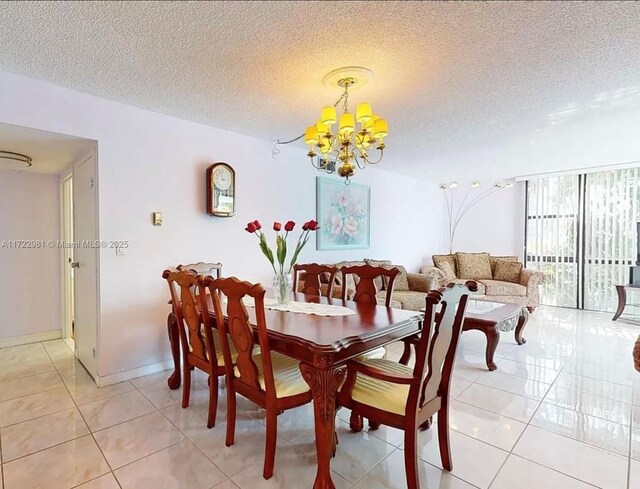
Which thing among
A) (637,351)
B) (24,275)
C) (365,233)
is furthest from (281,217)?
(637,351)

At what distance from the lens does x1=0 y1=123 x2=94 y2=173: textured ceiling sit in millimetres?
2549

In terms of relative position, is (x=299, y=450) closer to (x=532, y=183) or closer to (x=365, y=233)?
(x=365, y=233)

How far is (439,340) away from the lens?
1.53 meters

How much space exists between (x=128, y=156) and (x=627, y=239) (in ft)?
22.1

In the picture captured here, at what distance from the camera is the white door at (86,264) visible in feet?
9.32

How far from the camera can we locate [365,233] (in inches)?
201

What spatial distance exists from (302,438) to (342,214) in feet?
10.5

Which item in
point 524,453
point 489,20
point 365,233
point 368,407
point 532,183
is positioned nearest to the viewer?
point 368,407

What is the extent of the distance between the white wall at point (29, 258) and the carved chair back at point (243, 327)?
128 inches

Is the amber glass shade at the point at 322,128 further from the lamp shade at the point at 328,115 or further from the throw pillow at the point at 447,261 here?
the throw pillow at the point at 447,261

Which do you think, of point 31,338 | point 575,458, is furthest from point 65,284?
point 575,458

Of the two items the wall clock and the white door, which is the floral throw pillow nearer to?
the wall clock

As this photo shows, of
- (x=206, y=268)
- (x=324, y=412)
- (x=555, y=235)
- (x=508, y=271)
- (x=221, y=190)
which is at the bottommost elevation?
(x=324, y=412)

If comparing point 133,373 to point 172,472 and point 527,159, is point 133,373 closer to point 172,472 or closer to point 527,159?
point 172,472
